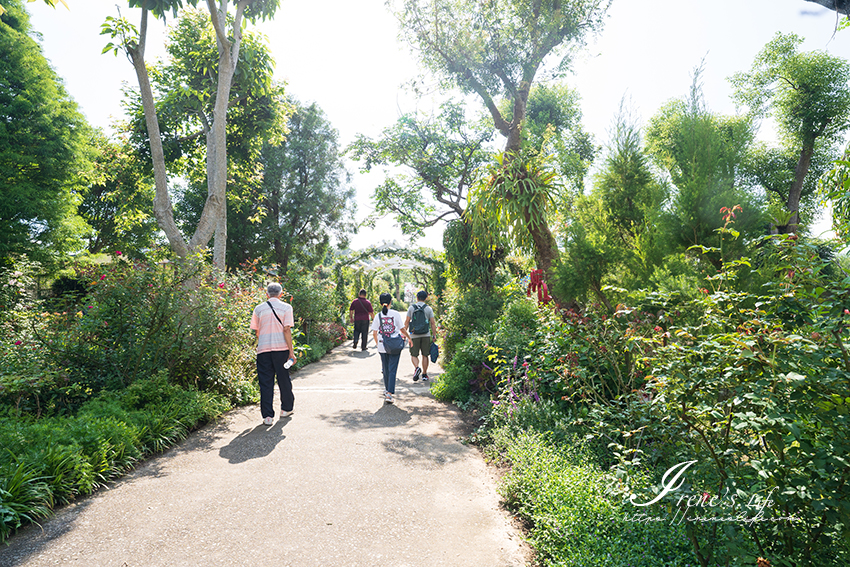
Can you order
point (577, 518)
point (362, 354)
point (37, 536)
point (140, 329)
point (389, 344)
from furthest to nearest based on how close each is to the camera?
point (362, 354) → point (389, 344) → point (140, 329) → point (37, 536) → point (577, 518)

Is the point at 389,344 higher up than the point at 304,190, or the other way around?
the point at 304,190

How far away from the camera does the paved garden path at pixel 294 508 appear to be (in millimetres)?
2580

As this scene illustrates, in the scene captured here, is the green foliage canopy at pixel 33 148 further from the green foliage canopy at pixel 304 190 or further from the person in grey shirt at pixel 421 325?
the person in grey shirt at pixel 421 325

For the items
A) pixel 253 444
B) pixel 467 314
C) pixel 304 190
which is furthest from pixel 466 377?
pixel 304 190

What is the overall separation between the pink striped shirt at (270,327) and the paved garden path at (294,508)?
1032 millimetres

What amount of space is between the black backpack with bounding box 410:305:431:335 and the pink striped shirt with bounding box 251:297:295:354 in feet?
8.53

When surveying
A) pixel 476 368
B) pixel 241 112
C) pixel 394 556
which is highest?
pixel 241 112

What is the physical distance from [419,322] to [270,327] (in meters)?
2.89

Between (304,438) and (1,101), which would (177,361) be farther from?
(1,101)

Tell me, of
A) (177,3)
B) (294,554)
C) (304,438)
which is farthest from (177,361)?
(177,3)

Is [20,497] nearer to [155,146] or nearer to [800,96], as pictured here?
[155,146]

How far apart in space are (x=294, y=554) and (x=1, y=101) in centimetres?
1645

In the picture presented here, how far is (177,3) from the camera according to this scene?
23.5 ft

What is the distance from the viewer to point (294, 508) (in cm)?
317
